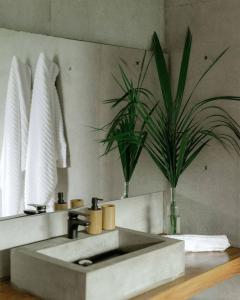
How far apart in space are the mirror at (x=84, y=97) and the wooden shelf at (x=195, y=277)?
563 mm

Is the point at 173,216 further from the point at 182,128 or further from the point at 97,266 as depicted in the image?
A: the point at 97,266

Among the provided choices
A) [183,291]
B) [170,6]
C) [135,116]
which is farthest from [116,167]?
[170,6]

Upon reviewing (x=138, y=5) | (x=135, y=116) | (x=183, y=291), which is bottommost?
(x=183, y=291)

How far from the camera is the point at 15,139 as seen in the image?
2.13 m

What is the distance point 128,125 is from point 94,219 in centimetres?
64

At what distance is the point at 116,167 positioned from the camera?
2592 mm

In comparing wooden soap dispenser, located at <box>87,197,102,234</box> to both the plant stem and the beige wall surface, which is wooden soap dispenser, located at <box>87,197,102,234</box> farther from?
the beige wall surface

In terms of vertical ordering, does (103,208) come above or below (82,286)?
above

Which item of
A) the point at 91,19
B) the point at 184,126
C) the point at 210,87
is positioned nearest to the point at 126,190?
the point at 184,126

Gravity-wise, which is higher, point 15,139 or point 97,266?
point 15,139

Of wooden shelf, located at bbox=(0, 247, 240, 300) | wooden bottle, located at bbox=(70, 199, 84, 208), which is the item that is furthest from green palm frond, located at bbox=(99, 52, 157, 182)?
wooden shelf, located at bbox=(0, 247, 240, 300)

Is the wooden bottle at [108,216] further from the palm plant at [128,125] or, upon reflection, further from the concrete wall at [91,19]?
the concrete wall at [91,19]

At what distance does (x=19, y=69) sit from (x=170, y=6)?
1.11 meters

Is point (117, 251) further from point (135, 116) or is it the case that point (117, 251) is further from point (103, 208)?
point (135, 116)
